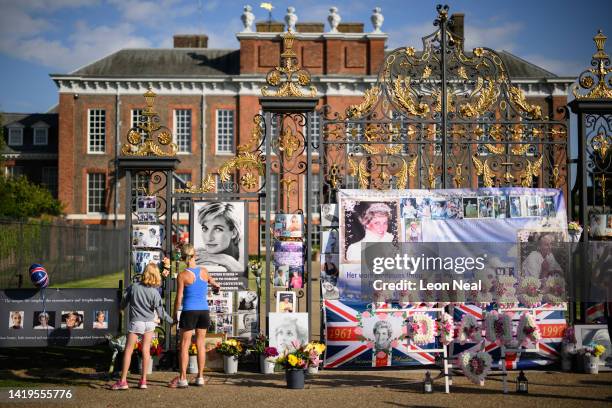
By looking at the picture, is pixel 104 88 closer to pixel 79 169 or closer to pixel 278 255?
pixel 79 169

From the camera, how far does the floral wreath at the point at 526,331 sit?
898cm

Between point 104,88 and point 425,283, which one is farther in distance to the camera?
point 104,88

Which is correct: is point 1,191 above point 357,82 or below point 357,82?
below

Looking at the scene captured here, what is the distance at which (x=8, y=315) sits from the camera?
10.3m

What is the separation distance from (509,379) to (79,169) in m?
38.0

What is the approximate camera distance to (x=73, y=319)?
10328 mm

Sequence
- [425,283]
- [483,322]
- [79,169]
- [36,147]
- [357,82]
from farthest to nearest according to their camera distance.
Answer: [36,147] → [79,169] → [357,82] → [425,283] → [483,322]

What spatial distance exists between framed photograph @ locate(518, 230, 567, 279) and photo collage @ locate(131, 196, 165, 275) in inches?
209

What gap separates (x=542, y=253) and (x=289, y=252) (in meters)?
3.63

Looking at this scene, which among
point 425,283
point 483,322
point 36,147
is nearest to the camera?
point 483,322

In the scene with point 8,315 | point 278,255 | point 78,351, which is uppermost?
point 278,255

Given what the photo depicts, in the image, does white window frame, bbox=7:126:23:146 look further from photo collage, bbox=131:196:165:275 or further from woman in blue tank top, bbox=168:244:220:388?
woman in blue tank top, bbox=168:244:220:388

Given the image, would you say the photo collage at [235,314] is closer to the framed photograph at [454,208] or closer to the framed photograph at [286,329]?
the framed photograph at [286,329]

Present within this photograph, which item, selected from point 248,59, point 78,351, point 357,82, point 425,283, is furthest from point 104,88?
point 425,283
